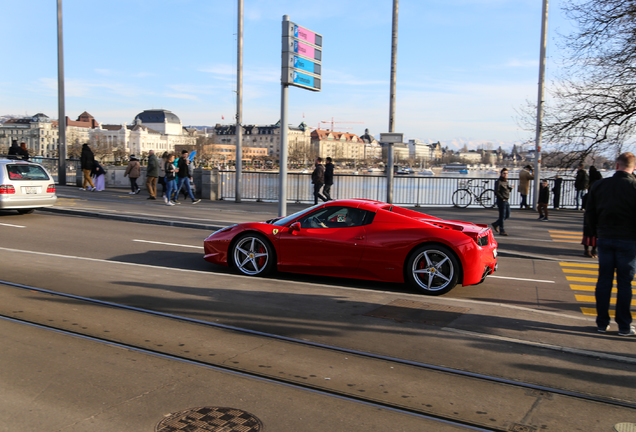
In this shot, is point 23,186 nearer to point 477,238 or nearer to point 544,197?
point 477,238

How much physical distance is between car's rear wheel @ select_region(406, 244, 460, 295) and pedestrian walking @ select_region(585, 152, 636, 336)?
6.49 ft

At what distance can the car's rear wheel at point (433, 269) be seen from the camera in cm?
751

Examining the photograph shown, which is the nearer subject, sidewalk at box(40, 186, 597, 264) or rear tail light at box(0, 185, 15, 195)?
sidewalk at box(40, 186, 597, 264)

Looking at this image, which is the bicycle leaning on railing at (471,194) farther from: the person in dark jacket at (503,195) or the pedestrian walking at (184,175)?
the pedestrian walking at (184,175)

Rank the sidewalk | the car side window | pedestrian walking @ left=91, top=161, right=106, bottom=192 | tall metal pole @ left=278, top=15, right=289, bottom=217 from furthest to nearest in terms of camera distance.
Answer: pedestrian walking @ left=91, top=161, right=106, bottom=192
tall metal pole @ left=278, top=15, right=289, bottom=217
the sidewalk
the car side window

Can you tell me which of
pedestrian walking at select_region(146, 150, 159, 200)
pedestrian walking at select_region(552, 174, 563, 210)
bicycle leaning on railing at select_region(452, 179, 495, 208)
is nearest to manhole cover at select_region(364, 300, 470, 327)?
pedestrian walking at select_region(146, 150, 159, 200)

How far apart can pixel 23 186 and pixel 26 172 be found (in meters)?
0.45

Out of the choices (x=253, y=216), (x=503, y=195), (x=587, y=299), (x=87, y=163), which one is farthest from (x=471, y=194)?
(x=87, y=163)

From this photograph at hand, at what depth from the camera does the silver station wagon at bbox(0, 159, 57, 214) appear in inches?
571

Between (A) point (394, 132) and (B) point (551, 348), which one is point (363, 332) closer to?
(B) point (551, 348)

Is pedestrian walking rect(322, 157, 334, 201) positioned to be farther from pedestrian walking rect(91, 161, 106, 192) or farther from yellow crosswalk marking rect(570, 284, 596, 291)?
yellow crosswalk marking rect(570, 284, 596, 291)

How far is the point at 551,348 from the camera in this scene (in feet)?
17.9

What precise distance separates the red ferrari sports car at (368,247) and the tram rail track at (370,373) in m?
2.37

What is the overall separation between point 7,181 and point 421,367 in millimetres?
13650
